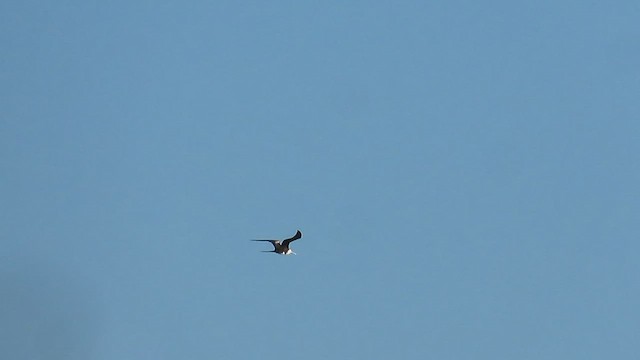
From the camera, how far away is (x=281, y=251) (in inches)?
4761
